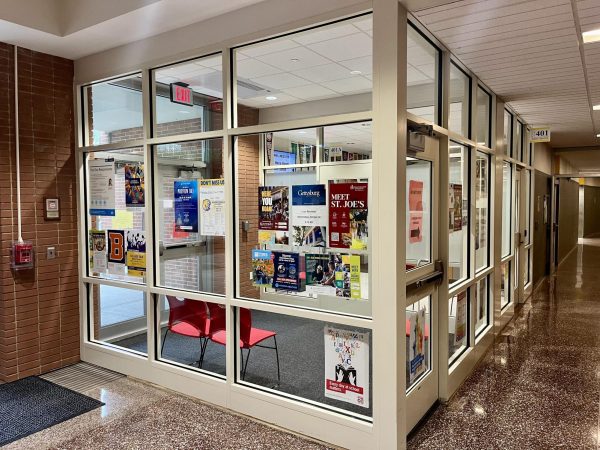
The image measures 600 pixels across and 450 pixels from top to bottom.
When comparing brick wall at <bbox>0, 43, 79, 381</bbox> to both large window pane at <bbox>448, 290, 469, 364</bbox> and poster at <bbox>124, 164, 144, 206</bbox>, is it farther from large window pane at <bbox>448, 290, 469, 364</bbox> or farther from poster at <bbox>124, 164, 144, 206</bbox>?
large window pane at <bbox>448, 290, 469, 364</bbox>

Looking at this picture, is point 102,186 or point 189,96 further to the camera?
point 189,96

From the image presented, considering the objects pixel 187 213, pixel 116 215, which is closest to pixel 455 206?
pixel 187 213

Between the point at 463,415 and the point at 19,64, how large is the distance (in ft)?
14.9

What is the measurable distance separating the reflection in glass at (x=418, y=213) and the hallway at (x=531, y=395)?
44.7 inches

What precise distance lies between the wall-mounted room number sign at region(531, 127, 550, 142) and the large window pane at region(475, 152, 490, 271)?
9.00 feet

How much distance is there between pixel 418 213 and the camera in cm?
326

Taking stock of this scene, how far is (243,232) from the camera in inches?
138

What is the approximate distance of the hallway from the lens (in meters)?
3.07

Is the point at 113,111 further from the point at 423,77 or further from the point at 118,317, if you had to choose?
the point at 423,77

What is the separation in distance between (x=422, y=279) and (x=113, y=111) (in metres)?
3.72

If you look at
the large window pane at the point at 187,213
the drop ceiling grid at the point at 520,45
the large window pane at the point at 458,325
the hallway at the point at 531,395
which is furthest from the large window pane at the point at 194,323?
the drop ceiling grid at the point at 520,45

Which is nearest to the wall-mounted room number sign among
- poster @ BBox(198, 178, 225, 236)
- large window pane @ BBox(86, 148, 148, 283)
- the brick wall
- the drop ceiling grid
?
the drop ceiling grid

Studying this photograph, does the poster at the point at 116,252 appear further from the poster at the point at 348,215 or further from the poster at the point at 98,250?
the poster at the point at 348,215

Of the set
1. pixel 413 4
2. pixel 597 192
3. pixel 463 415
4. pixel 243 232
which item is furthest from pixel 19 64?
pixel 597 192
